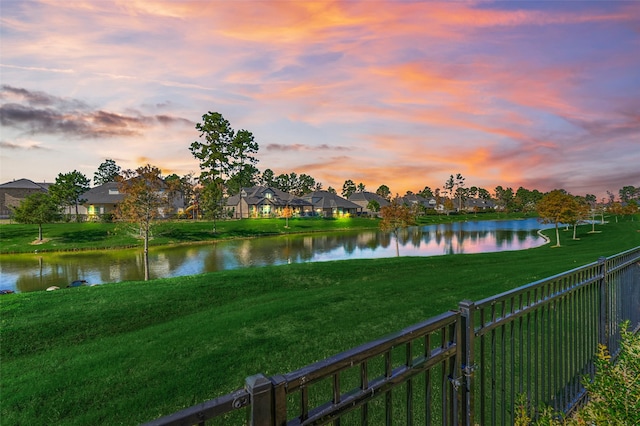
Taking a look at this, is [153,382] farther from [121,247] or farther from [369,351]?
[121,247]

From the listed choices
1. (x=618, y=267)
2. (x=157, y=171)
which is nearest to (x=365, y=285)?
(x=618, y=267)

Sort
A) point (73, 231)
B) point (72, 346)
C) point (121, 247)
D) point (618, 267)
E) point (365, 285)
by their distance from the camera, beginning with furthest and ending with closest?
1. point (73, 231)
2. point (121, 247)
3. point (365, 285)
4. point (72, 346)
5. point (618, 267)

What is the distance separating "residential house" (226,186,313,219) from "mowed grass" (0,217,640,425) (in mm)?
70494

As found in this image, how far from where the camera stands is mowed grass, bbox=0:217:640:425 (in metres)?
5.73

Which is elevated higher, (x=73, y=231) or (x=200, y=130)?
(x=200, y=130)

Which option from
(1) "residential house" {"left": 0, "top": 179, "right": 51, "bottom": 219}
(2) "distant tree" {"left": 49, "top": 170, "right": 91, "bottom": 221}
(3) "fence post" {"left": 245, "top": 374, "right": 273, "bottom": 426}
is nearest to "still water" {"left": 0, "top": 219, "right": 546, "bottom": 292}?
(3) "fence post" {"left": 245, "top": 374, "right": 273, "bottom": 426}

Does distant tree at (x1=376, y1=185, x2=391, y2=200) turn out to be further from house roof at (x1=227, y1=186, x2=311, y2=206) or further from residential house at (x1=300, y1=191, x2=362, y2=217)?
house roof at (x1=227, y1=186, x2=311, y2=206)

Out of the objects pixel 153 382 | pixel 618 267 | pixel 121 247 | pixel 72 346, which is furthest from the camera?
pixel 121 247

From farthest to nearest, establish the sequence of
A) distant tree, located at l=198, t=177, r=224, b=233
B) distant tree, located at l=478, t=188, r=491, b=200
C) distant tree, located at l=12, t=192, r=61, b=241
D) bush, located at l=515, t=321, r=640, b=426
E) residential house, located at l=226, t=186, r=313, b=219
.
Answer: distant tree, located at l=478, t=188, r=491, b=200
residential house, located at l=226, t=186, r=313, b=219
distant tree, located at l=198, t=177, r=224, b=233
distant tree, located at l=12, t=192, r=61, b=241
bush, located at l=515, t=321, r=640, b=426

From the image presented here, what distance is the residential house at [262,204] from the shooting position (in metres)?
84.5

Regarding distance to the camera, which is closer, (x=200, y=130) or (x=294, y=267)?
(x=294, y=267)

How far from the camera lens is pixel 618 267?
554 centimetres

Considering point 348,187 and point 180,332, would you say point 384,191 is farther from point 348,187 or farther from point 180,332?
point 180,332

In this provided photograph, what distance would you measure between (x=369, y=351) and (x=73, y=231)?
183 ft
